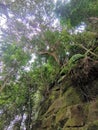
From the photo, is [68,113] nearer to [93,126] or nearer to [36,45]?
[93,126]

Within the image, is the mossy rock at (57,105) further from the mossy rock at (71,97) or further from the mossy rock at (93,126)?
the mossy rock at (93,126)

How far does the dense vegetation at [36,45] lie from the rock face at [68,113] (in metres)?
0.84

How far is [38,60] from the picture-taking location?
11.2 m

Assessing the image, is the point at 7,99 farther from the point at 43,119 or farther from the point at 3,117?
the point at 43,119

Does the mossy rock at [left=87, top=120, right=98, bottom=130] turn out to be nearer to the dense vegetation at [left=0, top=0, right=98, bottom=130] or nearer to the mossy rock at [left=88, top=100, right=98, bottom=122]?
the mossy rock at [left=88, top=100, right=98, bottom=122]

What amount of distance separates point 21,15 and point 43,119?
497 cm

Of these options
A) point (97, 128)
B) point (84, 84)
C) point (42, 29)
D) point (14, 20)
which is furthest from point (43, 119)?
point (14, 20)

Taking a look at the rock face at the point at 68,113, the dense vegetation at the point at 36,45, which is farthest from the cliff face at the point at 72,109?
the dense vegetation at the point at 36,45

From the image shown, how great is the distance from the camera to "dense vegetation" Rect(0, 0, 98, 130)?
946 cm

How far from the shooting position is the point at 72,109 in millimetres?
7355

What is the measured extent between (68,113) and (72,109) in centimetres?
20

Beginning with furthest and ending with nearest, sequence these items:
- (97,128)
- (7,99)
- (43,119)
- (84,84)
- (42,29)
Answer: (7,99) < (42,29) < (43,119) < (84,84) < (97,128)

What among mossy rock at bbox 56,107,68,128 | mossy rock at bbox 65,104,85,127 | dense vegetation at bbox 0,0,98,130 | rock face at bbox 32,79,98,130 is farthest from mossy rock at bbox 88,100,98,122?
dense vegetation at bbox 0,0,98,130

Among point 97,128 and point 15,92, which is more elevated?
point 15,92
